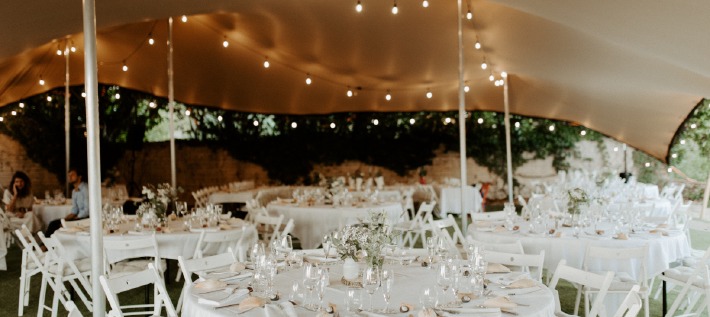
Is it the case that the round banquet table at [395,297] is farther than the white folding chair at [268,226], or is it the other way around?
the white folding chair at [268,226]

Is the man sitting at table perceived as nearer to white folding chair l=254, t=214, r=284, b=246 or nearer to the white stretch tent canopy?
the white stretch tent canopy

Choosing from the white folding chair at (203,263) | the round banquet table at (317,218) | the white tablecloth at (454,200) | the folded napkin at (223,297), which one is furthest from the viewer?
the white tablecloth at (454,200)

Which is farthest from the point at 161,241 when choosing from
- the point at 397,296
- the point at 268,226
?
the point at 397,296

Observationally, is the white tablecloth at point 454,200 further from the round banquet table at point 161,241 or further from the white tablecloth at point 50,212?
the round banquet table at point 161,241

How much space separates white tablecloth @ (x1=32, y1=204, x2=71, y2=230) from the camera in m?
9.87

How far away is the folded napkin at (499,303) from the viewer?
296 cm

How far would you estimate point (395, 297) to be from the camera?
3252 millimetres

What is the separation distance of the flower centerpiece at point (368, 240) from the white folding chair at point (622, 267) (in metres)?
1.86

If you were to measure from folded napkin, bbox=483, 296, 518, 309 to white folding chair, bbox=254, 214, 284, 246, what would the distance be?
3917 mm

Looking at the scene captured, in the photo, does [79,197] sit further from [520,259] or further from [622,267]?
[622,267]

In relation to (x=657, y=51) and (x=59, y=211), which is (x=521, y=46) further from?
(x=59, y=211)

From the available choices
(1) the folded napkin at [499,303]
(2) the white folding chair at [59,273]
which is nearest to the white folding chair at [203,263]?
(2) the white folding chair at [59,273]

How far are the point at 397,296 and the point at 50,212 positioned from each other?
27.9 ft

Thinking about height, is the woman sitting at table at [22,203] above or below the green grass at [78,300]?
above
